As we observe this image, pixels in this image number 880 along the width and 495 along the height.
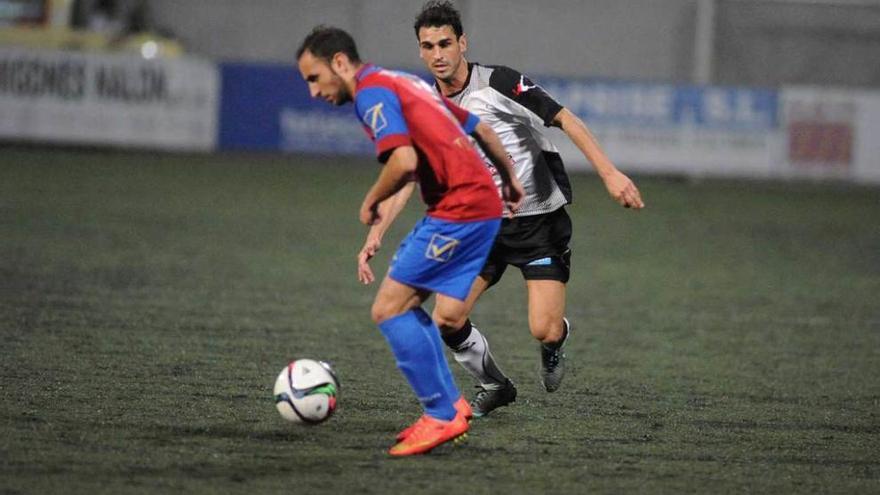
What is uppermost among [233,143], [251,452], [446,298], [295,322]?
[446,298]

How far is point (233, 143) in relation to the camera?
815 inches

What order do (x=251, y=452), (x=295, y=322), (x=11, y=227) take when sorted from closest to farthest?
(x=251, y=452) → (x=295, y=322) → (x=11, y=227)

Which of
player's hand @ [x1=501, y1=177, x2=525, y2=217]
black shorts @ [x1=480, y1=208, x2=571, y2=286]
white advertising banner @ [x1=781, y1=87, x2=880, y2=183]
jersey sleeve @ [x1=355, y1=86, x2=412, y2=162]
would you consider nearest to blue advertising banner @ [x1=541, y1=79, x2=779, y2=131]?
white advertising banner @ [x1=781, y1=87, x2=880, y2=183]

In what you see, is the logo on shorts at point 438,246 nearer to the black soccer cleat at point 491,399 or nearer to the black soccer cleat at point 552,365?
the black soccer cleat at point 491,399

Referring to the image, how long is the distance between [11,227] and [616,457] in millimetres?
8744

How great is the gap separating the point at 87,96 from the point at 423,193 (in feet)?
51.8

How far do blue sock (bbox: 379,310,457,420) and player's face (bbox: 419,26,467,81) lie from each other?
1.31 metres

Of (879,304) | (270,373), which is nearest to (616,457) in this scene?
(270,373)

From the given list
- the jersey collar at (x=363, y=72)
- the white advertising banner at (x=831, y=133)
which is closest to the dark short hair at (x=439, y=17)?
the jersey collar at (x=363, y=72)

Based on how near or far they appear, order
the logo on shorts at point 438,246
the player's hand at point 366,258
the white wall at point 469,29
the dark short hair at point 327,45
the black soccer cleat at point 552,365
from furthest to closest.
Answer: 1. the white wall at point 469,29
2. the black soccer cleat at point 552,365
3. the player's hand at point 366,258
4. the logo on shorts at point 438,246
5. the dark short hair at point 327,45

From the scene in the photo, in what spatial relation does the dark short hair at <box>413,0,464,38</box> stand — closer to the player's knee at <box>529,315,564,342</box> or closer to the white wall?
the player's knee at <box>529,315,564,342</box>

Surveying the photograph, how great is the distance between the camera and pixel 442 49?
20.2 feet

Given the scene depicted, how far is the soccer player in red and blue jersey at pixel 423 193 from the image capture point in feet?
16.9

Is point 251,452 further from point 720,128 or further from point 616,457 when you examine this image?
point 720,128
